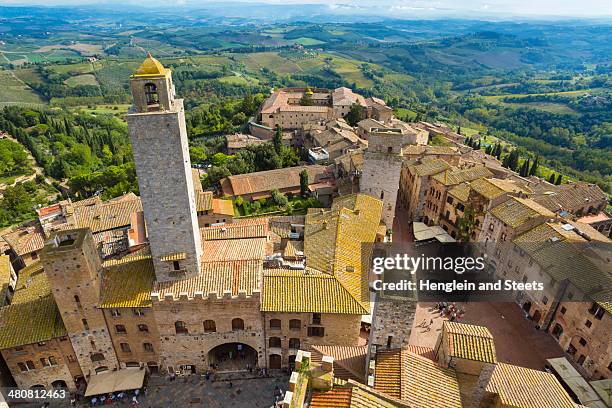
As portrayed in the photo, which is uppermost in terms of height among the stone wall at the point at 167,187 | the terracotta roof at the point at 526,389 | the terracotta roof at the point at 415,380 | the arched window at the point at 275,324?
the stone wall at the point at 167,187

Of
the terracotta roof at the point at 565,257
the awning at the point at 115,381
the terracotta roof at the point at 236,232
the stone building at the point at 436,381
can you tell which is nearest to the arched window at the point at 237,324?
the stone building at the point at 436,381

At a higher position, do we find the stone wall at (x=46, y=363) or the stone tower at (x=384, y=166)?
the stone tower at (x=384, y=166)

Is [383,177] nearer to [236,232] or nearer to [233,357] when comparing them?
[236,232]

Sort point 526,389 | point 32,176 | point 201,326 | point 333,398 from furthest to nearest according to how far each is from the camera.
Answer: point 32,176 < point 201,326 < point 526,389 < point 333,398

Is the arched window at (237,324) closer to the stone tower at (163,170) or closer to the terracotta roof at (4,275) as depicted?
the stone tower at (163,170)

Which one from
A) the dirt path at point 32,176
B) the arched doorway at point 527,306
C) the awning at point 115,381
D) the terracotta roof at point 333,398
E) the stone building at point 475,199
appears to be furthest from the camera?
the dirt path at point 32,176

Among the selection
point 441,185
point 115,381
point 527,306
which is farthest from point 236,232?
point 527,306
